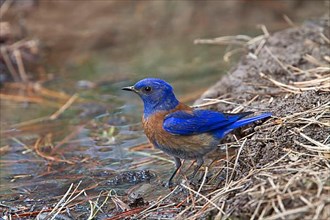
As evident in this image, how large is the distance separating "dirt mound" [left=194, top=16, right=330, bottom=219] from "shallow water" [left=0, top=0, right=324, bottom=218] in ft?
2.48

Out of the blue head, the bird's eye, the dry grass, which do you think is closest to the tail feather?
the dry grass

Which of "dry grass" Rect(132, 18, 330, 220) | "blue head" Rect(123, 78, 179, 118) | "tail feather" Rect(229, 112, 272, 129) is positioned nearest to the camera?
"dry grass" Rect(132, 18, 330, 220)

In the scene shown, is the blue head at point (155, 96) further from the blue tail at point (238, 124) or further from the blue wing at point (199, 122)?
the blue tail at point (238, 124)

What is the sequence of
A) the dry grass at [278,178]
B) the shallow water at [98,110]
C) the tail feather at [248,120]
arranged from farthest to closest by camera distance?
the shallow water at [98,110]
the tail feather at [248,120]
the dry grass at [278,178]

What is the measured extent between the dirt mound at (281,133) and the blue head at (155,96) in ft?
1.83

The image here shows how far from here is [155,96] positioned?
488 centimetres

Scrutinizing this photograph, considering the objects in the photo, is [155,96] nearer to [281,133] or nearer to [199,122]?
[199,122]

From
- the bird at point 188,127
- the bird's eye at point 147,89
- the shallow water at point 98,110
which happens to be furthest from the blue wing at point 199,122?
the shallow water at point 98,110

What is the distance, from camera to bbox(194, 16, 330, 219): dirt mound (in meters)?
3.55

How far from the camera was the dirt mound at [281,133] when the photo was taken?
3.55 metres

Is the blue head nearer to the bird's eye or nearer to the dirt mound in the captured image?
the bird's eye

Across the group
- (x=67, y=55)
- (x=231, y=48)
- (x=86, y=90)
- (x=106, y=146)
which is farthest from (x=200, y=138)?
(x=67, y=55)

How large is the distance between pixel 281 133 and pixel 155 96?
35.0 inches

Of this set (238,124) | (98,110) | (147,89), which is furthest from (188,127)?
(98,110)
